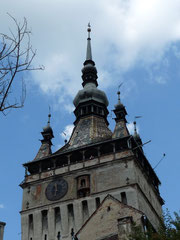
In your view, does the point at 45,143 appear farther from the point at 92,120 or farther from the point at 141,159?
the point at 141,159

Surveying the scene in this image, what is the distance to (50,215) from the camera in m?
34.8

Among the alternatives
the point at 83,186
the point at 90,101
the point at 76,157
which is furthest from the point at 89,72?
the point at 83,186

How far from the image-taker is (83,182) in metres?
35.7

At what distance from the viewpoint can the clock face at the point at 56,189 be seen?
3565 centimetres

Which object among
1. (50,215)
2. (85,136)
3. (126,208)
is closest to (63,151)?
(85,136)

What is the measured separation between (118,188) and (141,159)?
5.90 metres

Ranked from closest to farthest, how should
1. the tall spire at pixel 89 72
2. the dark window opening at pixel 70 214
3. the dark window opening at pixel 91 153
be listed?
the dark window opening at pixel 70 214 < the dark window opening at pixel 91 153 < the tall spire at pixel 89 72

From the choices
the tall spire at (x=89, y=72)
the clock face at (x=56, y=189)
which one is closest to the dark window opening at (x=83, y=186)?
the clock face at (x=56, y=189)

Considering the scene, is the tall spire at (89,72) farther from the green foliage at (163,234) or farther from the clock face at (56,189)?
the green foliage at (163,234)

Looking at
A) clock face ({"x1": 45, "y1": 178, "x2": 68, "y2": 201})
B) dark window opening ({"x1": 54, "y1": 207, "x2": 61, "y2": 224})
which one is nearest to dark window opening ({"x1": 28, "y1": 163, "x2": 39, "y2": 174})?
clock face ({"x1": 45, "y1": 178, "x2": 68, "y2": 201})

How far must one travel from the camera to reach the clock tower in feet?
111

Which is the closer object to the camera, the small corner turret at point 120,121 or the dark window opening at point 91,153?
the dark window opening at point 91,153

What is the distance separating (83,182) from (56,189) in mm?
2179

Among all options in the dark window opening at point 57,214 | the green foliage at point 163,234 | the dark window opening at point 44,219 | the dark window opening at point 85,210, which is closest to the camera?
the green foliage at point 163,234
